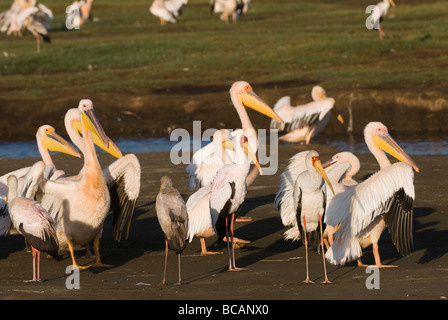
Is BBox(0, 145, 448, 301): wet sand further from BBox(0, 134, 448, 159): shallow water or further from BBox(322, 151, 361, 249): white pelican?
BBox(0, 134, 448, 159): shallow water

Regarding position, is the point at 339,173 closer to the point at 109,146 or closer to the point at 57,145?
the point at 109,146

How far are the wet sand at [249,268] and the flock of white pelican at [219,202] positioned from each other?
176 millimetres

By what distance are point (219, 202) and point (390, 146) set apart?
1.75 meters

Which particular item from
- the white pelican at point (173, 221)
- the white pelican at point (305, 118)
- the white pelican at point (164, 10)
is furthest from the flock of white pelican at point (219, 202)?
the white pelican at point (164, 10)

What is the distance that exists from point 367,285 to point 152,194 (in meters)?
4.52

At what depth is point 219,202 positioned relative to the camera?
24.9 ft

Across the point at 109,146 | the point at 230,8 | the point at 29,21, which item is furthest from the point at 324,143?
the point at 230,8

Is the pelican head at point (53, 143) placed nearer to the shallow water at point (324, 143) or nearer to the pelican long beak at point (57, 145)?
the pelican long beak at point (57, 145)

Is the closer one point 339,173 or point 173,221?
point 173,221

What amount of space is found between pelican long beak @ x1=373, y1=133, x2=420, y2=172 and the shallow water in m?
5.68

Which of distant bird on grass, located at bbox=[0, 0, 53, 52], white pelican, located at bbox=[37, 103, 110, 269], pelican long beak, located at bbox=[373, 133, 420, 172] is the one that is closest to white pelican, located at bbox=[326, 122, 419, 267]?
pelican long beak, located at bbox=[373, 133, 420, 172]

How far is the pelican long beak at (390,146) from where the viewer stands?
8.28m

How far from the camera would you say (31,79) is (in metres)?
21.7

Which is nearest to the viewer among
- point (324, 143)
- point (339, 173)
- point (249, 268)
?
point (249, 268)
